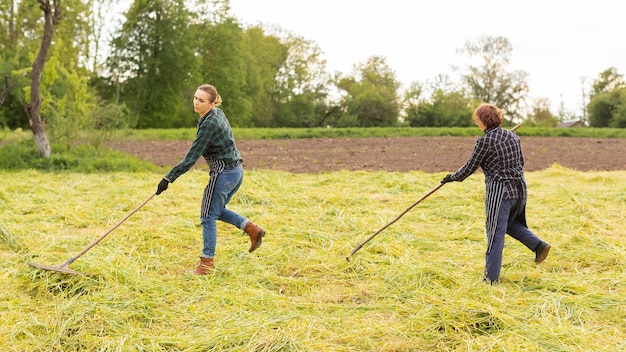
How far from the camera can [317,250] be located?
5.67m

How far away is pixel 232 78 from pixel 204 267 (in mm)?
Answer: 33543

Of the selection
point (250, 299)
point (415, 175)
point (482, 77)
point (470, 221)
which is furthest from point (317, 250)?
point (482, 77)

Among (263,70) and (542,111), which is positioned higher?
(263,70)

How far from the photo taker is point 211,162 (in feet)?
16.1

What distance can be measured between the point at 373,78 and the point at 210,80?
54.1 feet

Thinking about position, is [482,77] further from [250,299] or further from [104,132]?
[250,299]

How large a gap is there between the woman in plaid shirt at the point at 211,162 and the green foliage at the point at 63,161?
7.67 meters

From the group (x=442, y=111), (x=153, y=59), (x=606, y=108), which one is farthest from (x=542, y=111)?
(x=153, y=59)

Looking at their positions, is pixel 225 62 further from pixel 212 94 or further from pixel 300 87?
pixel 212 94

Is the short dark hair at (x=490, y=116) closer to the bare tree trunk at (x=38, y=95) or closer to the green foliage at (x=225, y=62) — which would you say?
the bare tree trunk at (x=38, y=95)

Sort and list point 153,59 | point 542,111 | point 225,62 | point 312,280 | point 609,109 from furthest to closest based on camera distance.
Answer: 1. point 542,111
2. point 609,109
3. point 225,62
4. point 153,59
5. point 312,280

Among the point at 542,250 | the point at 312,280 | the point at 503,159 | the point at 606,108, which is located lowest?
the point at 312,280

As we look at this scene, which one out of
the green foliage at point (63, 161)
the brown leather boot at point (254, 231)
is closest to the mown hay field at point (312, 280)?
the brown leather boot at point (254, 231)

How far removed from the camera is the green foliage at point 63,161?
12.0 metres
